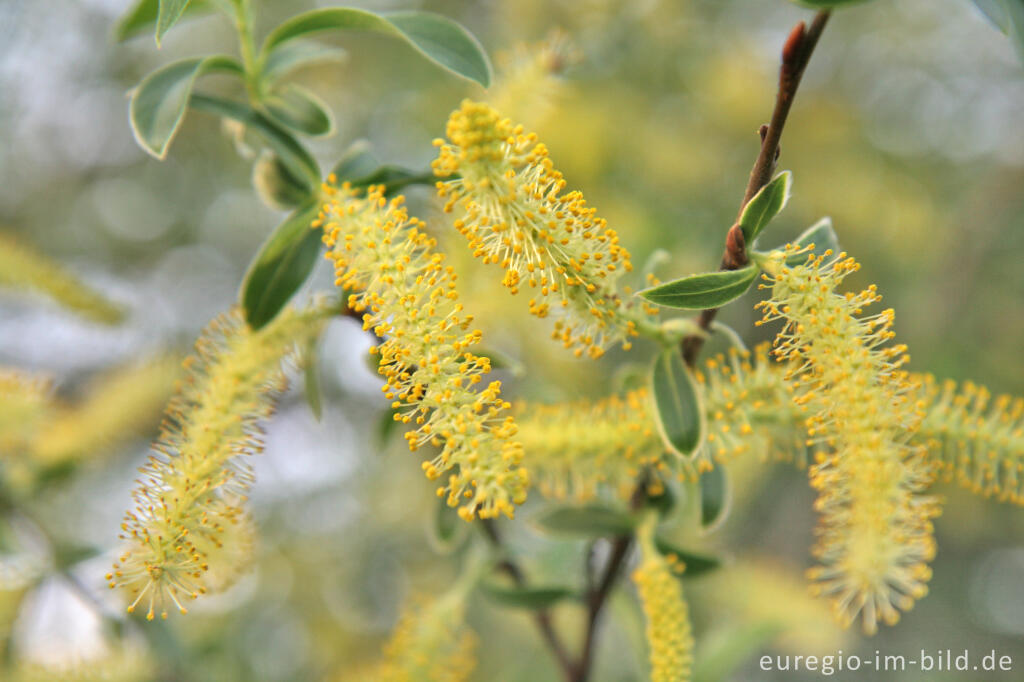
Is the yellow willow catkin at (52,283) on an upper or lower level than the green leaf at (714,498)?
upper

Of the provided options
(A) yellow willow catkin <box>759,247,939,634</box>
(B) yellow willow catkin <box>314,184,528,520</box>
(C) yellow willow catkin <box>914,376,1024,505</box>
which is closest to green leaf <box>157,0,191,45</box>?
(B) yellow willow catkin <box>314,184,528,520</box>

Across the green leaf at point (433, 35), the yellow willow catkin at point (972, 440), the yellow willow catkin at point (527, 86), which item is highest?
the yellow willow catkin at point (527, 86)

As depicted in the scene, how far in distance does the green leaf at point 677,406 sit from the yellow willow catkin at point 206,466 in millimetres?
421

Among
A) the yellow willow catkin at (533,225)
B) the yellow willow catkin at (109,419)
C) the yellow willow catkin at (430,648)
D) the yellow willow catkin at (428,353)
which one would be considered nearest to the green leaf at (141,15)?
the yellow willow catkin at (428,353)

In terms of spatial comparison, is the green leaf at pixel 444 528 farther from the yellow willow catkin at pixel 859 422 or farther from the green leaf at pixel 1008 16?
the green leaf at pixel 1008 16

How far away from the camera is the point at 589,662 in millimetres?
1249

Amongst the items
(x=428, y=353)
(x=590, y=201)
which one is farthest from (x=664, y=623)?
(x=590, y=201)

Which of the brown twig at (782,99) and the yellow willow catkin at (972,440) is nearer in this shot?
the brown twig at (782,99)

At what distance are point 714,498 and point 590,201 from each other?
1.35 meters

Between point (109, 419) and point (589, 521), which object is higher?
point (109, 419)

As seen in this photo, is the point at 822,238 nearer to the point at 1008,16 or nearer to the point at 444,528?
the point at 1008,16

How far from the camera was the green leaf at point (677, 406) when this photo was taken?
36.6 inches

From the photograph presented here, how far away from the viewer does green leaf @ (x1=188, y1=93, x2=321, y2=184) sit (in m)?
1.07

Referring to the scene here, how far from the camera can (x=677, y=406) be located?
939mm
